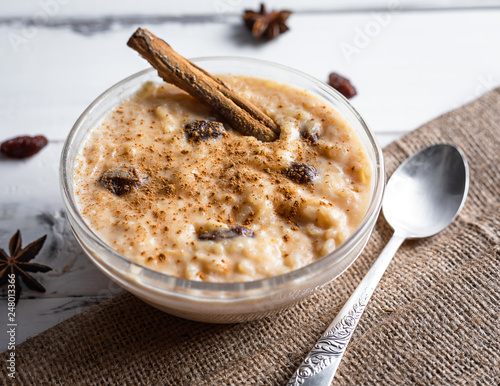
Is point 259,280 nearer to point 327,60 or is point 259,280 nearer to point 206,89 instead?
point 206,89

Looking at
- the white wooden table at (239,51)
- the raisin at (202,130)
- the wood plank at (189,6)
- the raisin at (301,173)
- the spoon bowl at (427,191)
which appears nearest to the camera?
the raisin at (301,173)

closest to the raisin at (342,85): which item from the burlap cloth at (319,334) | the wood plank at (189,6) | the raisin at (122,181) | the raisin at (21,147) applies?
the wood plank at (189,6)

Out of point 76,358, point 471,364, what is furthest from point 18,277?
point 471,364

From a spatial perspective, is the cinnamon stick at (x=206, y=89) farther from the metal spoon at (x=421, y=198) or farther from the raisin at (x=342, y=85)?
the raisin at (x=342, y=85)

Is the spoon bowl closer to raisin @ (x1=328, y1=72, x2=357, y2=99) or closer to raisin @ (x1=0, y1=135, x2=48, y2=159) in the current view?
raisin @ (x1=328, y1=72, x2=357, y2=99)

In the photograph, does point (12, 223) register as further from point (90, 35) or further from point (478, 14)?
point (478, 14)

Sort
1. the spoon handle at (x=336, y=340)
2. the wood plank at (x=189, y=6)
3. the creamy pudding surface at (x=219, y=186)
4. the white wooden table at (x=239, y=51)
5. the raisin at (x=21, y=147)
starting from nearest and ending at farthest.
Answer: the creamy pudding surface at (x=219, y=186) < the spoon handle at (x=336, y=340) < the raisin at (x=21, y=147) < the white wooden table at (x=239, y=51) < the wood plank at (x=189, y=6)

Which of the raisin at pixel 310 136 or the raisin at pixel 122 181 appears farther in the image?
the raisin at pixel 310 136
